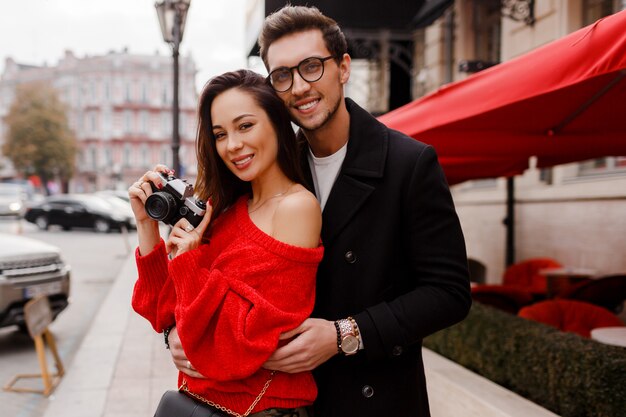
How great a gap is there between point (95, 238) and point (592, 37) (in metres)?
22.4

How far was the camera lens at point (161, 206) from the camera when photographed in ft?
5.81

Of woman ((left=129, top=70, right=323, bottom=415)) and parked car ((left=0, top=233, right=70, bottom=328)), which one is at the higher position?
woman ((left=129, top=70, right=323, bottom=415))

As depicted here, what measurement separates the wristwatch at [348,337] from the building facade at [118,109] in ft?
220

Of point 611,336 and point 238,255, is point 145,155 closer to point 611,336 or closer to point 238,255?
point 611,336

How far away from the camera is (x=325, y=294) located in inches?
71.6

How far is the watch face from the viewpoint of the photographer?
5.49 feet

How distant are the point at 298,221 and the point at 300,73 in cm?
50

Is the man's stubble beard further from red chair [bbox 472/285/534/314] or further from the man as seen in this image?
red chair [bbox 472/285/534/314]

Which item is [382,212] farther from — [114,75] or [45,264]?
[114,75]

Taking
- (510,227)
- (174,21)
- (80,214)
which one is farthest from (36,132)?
(510,227)

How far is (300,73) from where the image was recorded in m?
1.84

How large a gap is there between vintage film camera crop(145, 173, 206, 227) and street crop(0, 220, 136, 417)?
14.1ft

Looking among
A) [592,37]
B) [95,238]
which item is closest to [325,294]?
[592,37]

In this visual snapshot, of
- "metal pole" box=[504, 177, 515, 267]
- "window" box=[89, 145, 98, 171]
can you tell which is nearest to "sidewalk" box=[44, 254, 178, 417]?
"metal pole" box=[504, 177, 515, 267]
